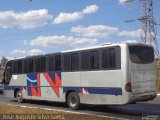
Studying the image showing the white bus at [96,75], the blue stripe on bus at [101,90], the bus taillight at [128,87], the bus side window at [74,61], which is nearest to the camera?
the bus taillight at [128,87]

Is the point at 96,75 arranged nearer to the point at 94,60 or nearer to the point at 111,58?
the point at 94,60

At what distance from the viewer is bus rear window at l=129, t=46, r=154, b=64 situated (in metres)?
15.6

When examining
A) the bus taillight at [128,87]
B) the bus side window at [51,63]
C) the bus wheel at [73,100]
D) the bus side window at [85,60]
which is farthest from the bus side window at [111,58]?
the bus side window at [51,63]

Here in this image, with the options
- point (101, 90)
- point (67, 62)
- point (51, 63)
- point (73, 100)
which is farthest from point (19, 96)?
point (101, 90)

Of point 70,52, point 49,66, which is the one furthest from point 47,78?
point 70,52

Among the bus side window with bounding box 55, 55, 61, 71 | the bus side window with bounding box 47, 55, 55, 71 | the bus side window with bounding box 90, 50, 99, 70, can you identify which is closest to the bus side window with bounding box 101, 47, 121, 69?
the bus side window with bounding box 90, 50, 99, 70

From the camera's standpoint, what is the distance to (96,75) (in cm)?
1653

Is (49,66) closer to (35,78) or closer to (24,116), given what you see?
(35,78)

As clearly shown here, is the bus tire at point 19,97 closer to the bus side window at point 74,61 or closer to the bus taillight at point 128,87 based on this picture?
the bus side window at point 74,61

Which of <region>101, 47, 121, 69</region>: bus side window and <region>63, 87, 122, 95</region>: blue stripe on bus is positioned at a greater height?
<region>101, 47, 121, 69</region>: bus side window

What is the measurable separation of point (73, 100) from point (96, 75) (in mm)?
2217

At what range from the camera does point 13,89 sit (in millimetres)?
23203

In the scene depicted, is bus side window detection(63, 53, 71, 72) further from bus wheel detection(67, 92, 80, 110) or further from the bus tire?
the bus tire

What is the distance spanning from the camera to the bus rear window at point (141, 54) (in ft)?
51.0
